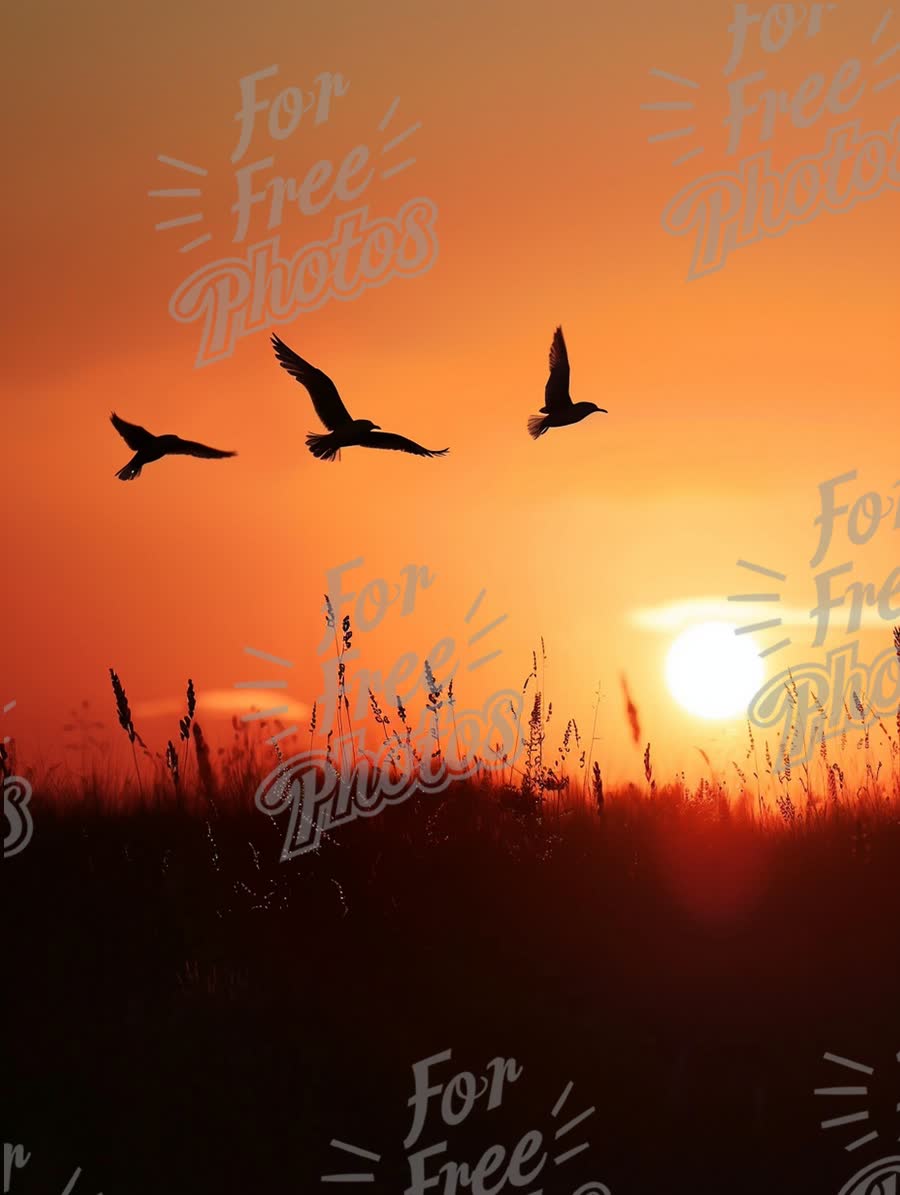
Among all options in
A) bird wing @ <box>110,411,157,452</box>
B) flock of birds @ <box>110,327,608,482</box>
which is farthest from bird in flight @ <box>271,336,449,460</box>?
bird wing @ <box>110,411,157,452</box>

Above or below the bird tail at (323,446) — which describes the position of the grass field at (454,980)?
below

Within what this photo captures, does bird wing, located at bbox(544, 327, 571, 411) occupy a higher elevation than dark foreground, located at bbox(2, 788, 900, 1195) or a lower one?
higher

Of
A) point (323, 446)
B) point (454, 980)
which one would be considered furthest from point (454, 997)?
point (323, 446)

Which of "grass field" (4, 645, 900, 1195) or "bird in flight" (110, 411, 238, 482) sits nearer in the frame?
"grass field" (4, 645, 900, 1195)

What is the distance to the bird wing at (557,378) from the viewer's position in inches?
284

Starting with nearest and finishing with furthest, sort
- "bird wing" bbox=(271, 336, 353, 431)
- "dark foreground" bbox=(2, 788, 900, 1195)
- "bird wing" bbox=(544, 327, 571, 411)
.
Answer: "dark foreground" bbox=(2, 788, 900, 1195) → "bird wing" bbox=(271, 336, 353, 431) → "bird wing" bbox=(544, 327, 571, 411)

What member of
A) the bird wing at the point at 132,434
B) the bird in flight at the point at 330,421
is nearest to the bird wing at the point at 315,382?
the bird in flight at the point at 330,421

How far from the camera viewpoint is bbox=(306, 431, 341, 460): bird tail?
677cm

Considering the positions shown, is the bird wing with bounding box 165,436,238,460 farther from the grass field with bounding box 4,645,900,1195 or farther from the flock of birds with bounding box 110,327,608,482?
the grass field with bounding box 4,645,900,1195

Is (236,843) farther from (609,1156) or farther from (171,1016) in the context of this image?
(609,1156)

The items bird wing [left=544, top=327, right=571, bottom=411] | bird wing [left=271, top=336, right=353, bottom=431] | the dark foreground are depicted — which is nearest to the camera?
the dark foreground

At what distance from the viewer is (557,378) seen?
23.7ft

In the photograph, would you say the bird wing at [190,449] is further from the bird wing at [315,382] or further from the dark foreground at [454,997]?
the dark foreground at [454,997]

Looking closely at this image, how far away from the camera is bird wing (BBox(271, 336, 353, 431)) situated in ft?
21.7
